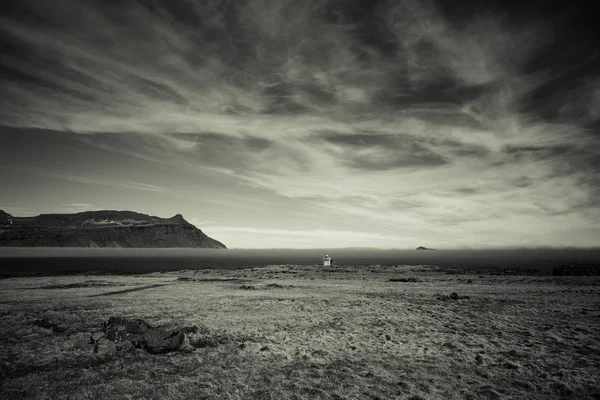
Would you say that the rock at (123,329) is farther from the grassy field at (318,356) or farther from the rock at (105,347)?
the grassy field at (318,356)

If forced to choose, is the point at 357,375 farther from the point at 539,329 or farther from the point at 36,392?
the point at 539,329

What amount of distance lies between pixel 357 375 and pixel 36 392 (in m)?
8.60

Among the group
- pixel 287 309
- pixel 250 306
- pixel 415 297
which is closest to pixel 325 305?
pixel 287 309

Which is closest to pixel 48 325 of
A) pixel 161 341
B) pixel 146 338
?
pixel 146 338

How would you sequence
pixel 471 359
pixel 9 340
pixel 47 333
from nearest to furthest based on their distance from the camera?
pixel 471 359 → pixel 9 340 → pixel 47 333

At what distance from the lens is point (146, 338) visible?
10.8 metres

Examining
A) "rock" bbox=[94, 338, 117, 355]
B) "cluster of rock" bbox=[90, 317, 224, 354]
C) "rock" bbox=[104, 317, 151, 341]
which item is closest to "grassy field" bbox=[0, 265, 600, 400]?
"rock" bbox=[94, 338, 117, 355]

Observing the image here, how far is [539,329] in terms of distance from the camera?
539 inches

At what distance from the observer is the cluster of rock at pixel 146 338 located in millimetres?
10492

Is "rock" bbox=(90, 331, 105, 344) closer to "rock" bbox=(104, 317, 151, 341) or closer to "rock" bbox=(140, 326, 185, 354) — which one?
"rock" bbox=(104, 317, 151, 341)

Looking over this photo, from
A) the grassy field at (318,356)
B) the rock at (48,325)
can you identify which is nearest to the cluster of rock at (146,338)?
the grassy field at (318,356)

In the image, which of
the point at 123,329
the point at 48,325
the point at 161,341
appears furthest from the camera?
the point at 48,325

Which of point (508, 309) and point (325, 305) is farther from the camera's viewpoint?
point (325, 305)

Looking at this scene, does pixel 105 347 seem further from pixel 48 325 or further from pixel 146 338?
pixel 48 325
